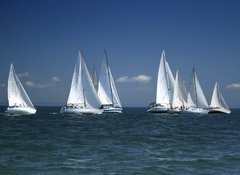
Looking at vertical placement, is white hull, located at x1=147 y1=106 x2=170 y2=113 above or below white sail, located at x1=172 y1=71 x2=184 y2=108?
below

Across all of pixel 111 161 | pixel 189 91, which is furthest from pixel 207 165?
pixel 189 91

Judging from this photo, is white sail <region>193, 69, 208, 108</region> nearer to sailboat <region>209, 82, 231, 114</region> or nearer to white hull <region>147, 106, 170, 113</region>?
sailboat <region>209, 82, 231, 114</region>

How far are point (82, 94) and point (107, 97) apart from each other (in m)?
12.4

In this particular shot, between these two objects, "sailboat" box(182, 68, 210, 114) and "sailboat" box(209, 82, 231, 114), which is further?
"sailboat" box(209, 82, 231, 114)

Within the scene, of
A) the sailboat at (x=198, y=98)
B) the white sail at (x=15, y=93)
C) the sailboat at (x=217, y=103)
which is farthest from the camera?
the sailboat at (x=217, y=103)

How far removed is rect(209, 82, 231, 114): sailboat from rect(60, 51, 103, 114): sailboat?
3569cm

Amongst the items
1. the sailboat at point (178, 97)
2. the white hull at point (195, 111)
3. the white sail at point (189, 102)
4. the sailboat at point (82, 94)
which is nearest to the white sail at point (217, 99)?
the white hull at point (195, 111)

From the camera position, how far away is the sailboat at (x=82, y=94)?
77.8m

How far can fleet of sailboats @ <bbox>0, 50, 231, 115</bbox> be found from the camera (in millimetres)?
72769

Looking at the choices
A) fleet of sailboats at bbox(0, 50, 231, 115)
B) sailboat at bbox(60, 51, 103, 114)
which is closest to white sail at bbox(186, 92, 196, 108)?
fleet of sailboats at bbox(0, 50, 231, 115)

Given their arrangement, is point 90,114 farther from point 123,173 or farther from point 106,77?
point 123,173

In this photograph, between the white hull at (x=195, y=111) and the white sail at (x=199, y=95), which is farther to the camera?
the white sail at (x=199, y=95)

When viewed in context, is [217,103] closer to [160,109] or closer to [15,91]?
[160,109]

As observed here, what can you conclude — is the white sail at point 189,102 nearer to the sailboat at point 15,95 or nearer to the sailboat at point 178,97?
the sailboat at point 178,97
